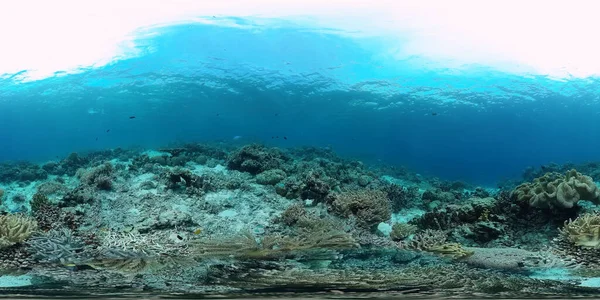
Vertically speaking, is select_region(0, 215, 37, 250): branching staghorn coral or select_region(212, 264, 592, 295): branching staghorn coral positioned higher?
select_region(0, 215, 37, 250): branching staghorn coral

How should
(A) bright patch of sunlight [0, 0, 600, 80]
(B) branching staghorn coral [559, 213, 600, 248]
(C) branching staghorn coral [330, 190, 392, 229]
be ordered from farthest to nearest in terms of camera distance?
(A) bright patch of sunlight [0, 0, 600, 80]
(C) branching staghorn coral [330, 190, 392, 229]
(B) branching staghorn coral [559, 213, 600, 248]

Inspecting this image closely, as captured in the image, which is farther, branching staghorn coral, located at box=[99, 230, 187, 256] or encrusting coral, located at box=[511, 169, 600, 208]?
encrusting coral, located at box=[511, 169, 600, 208]

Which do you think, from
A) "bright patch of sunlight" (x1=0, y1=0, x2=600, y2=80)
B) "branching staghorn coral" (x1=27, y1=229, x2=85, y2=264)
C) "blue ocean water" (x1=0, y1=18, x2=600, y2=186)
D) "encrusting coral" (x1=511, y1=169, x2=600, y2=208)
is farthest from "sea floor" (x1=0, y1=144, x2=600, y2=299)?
"bright patch of sunlight" (x1=0, y1=0, x2=600, y2=80)

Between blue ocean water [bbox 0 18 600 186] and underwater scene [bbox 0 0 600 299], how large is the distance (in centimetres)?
3

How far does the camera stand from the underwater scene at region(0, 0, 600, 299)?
3.48 m

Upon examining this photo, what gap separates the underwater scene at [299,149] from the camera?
3477 millimetres

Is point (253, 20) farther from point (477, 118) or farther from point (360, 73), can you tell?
point (477, 118)

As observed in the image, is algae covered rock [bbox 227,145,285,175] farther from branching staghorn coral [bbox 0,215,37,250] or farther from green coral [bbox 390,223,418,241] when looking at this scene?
branching staghorn coral [bbox 0,215,37,250]

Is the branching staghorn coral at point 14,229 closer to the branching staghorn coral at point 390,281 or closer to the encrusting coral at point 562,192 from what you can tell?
the branching staghorn coral at point 390,281

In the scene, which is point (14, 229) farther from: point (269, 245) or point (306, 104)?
point (306, 104)

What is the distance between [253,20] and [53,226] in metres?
3.79

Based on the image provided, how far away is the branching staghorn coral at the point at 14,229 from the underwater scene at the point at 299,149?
2cm

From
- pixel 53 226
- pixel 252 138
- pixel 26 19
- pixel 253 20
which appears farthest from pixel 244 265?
pixel 26 19

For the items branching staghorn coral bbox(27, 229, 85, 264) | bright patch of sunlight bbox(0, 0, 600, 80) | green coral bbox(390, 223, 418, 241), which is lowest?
green coral bbox(390, 223, 418, 241)
